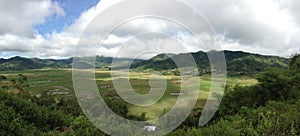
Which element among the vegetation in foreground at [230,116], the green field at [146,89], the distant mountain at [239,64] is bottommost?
the green field at [146,89]

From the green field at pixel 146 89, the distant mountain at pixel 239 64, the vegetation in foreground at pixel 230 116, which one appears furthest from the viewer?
the distant mountain at pixel 239 64

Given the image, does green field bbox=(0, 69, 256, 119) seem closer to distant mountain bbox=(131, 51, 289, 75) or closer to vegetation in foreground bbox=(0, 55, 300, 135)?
vegetation in foreground bbox=(0, 55, 300, 135)

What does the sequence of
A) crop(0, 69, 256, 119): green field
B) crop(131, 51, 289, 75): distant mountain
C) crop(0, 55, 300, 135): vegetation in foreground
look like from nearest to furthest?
1. crop(0, 55, 300, 135): vegetation in foreground
2. crop(0, 69, 256, 119): green field
3. crop(131, 51, 289, 75): distant mountain

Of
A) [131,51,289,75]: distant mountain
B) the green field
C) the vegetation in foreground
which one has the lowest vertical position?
the green field

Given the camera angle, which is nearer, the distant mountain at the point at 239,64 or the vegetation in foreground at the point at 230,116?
the vegetation in foreground at the point at 230,116

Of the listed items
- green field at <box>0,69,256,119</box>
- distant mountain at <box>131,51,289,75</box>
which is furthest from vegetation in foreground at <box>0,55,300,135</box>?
distant mountain at <box>131,51,289,75</box>

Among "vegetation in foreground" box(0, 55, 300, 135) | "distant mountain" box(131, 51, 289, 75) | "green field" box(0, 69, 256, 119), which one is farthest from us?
"distant mountain" box(131, 51, 289, 75)

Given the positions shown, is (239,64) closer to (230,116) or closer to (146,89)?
(146,89)

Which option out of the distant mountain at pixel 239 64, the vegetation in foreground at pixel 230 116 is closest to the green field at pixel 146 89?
the vegetation in foreground at pixel 230 116

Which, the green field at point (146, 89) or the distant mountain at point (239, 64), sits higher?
the distant mountain at point (239, 64)

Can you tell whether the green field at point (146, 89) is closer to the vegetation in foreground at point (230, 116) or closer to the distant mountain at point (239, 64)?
the vegetation in foreground at point (230, 116)

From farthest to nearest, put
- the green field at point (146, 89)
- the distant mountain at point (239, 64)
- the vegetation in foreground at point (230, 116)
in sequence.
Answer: the distant mountain at point (239, 64) < the green field at point (146, 89) < the vegetation in foreground at point (230, 116)

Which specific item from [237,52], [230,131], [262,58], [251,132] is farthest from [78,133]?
[237,52]

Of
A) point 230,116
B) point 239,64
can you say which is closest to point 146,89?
point 230,116
